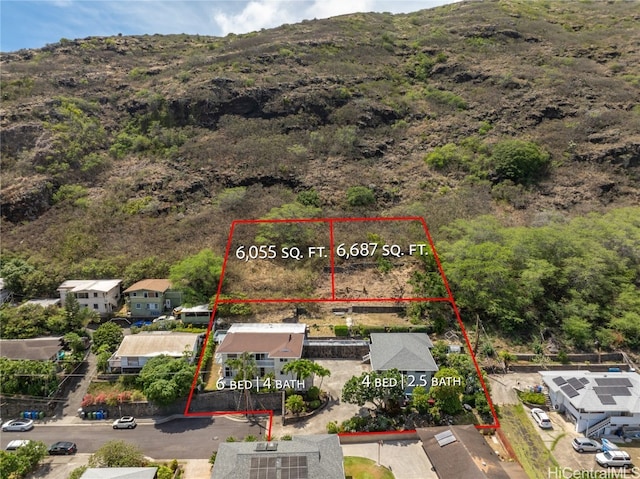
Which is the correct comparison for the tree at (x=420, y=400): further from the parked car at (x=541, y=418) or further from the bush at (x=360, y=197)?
the bush at (x=360, y=197)

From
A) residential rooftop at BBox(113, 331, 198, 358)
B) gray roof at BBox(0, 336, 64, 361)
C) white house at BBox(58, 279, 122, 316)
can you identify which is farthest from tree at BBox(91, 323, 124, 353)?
white house at BBox(58, 279, 122, 316)

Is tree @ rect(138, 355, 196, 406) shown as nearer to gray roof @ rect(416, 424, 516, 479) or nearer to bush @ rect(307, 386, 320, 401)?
bush @ rect(307, 386, 320, 401)

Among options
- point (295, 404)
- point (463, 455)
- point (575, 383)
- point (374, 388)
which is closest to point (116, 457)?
point (295, 404)

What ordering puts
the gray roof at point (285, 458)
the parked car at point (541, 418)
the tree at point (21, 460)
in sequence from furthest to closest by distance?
the parked car at point (541, 418)
the tree at point (21, 460)
the gray roof at point (285, 458)

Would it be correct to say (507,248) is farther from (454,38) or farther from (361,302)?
(454,38)

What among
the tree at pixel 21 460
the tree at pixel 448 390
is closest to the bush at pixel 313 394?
the tree at pixel 448 390

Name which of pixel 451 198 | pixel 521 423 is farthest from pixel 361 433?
pixel 451 198
